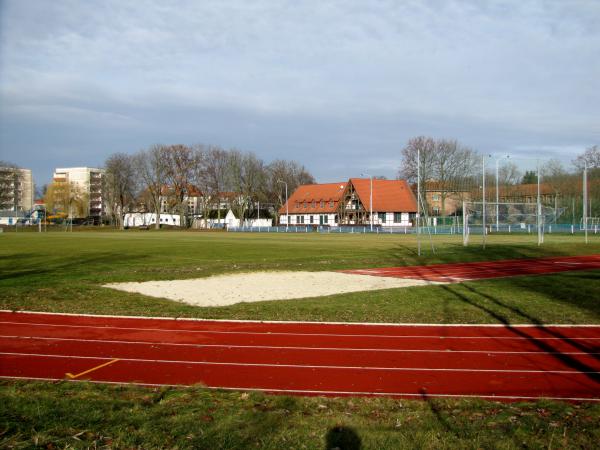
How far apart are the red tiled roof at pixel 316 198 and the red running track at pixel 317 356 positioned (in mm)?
90216

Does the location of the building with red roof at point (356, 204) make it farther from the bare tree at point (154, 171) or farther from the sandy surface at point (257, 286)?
the sandy surface at point (257, 286)

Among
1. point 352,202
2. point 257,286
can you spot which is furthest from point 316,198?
point 257,286

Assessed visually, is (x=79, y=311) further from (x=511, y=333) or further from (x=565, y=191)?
(x=565, y=191)

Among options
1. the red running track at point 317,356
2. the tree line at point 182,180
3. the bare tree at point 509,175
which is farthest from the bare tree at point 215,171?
the red running track at point 317,356

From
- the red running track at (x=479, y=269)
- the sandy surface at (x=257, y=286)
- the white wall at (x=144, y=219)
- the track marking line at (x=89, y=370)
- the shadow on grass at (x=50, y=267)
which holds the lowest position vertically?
the red running track at (x=479, y=269)

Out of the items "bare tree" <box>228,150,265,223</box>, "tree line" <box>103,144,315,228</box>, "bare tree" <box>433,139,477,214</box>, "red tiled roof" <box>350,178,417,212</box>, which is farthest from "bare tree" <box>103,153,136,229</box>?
"bare tree" <box>433,139,477,214</box>

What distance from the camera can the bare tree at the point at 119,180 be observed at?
354ft

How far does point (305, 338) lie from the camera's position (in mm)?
9867

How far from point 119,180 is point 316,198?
1586 inches

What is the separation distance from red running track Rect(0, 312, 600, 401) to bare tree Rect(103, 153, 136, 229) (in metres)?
102

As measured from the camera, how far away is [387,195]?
9575 centimetres

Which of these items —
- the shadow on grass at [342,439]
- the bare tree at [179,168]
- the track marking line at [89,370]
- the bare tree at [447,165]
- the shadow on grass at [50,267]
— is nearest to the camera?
the shadow on grass at [342,439]

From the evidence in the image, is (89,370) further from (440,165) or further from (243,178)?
(243,178)

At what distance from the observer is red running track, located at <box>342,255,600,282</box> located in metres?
20.0
